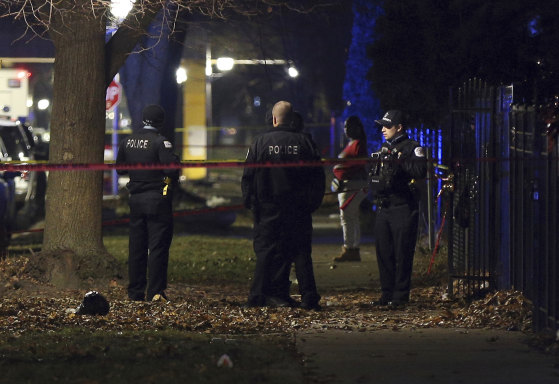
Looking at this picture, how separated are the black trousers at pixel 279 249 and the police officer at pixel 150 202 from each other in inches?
36.5

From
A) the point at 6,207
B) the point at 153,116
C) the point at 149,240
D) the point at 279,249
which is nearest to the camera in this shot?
the point at 279,249

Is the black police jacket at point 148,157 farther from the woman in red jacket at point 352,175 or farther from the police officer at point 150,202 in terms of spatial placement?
the woman in red jacket at point 352,175

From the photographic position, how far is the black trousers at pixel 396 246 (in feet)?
35.6

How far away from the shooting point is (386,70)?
1728cm

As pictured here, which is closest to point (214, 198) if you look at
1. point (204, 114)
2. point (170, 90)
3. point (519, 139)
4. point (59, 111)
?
point (170, 90)

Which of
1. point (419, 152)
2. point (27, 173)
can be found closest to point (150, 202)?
point (419, 152)

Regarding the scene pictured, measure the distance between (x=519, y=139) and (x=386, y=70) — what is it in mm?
8163

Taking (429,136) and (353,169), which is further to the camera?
(429,136)

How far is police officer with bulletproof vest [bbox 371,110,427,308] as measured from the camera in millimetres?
10773

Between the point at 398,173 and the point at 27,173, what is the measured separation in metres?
11.7

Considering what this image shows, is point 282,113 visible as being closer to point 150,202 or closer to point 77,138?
point 150,202

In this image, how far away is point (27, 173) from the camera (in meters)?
21.1

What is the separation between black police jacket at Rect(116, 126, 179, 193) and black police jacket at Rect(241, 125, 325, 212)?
2.79 feet

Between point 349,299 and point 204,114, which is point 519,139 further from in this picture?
point 204,114
